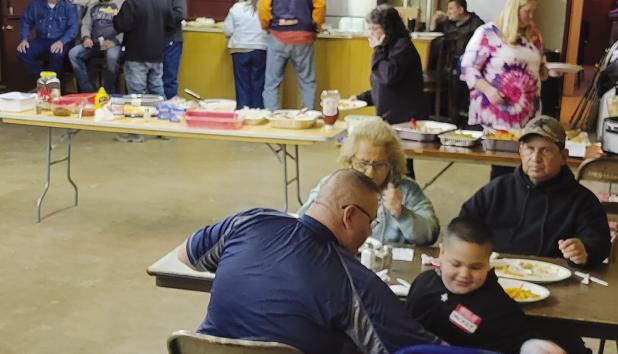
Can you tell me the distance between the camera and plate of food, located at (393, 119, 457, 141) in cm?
508

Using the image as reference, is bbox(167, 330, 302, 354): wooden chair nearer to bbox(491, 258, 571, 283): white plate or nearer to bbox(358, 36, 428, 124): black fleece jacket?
bbox(491, 258, 571, 283): white plate

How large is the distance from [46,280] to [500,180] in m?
2.64

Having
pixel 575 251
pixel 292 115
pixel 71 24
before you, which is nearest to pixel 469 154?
pixel 292 115

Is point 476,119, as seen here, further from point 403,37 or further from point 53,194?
point 53,194

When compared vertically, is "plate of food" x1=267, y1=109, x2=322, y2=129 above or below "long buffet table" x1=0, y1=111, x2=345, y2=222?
above

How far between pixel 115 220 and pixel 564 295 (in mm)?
3937

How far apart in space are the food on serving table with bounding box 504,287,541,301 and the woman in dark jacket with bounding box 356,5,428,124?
315 centimetres

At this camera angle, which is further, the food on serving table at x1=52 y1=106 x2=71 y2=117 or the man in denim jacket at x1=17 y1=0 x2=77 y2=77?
the man in denim jacket at x1=17 y1=0 x2=77 y2=77

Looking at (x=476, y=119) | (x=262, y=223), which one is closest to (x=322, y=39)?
(x=476, y=119)

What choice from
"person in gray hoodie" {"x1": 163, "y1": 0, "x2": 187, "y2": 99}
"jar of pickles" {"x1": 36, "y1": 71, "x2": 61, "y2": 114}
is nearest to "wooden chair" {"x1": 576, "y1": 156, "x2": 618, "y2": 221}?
"jar of pickles" {"x1": 36, "y1": 71, "x2": 61, "y2": 114}

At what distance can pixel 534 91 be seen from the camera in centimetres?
545

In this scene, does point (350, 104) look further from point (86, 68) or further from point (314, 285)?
point (86, 68)

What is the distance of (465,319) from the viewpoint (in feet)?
8.26

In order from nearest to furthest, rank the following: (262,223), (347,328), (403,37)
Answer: (347,328)
(262,223)
(403,37)
